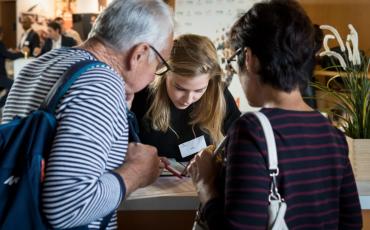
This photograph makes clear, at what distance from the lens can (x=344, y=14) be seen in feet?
17.6

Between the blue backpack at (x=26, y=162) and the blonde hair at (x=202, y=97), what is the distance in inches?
40.6

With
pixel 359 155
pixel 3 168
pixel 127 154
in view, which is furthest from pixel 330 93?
pixel 3 168

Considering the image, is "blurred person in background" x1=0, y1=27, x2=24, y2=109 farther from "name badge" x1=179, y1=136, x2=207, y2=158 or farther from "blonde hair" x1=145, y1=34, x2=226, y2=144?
"name badge" x1=179, y1=136, x2=207, y2=158

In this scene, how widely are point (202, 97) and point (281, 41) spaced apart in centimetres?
109

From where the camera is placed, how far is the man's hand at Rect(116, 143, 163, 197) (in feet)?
3.23

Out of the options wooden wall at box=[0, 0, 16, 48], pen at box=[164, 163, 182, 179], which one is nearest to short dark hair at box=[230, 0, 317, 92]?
pen at box=[164, 163, 182, 179]

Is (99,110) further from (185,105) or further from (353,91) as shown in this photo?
(185,105)

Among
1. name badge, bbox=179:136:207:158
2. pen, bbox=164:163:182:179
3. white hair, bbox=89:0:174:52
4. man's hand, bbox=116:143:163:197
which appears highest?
white hair, bbox=89:0:174:52

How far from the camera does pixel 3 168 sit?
869 millimetres

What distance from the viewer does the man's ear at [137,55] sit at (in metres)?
1.01

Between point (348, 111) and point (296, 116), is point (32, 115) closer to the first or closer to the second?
point (296, 116)

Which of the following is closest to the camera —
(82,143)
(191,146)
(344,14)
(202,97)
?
(82,143)

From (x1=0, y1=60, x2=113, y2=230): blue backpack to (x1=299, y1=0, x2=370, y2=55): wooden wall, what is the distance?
4.31 meters

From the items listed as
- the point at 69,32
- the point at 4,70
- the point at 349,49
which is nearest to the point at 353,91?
the point at 349,49
